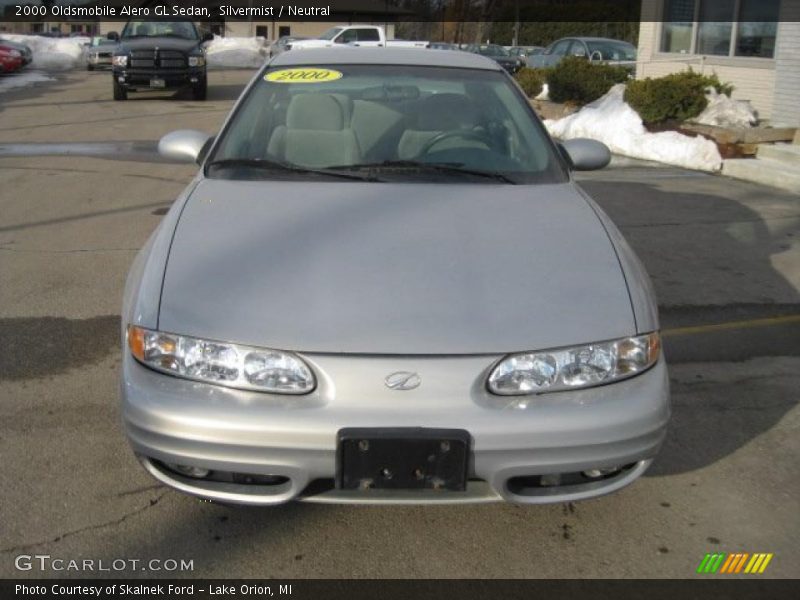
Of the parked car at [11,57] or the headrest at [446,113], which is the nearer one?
the headrest at [446,113]

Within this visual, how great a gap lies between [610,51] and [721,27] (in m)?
7.05

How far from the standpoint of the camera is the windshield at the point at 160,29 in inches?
850

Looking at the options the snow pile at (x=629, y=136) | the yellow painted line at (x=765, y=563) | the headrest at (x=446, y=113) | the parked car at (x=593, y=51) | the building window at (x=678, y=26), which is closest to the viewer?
the yellow painted line at (x=765, y=563)

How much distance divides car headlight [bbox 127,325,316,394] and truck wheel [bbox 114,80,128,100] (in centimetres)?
1874

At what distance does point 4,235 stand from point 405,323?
5.65m

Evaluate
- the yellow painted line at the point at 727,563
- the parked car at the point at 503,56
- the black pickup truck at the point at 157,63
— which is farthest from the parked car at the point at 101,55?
the yellow painted line at the point at 727,563

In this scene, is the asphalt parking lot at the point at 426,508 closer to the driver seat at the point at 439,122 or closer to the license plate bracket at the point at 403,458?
the license plate bracket at the point at 403,458

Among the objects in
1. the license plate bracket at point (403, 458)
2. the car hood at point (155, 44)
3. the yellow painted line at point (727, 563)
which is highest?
the car hood at point (155, 44)

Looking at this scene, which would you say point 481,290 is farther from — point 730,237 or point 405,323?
point 730,237

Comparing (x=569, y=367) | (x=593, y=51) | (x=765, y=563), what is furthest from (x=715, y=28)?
(x=569, y=367)

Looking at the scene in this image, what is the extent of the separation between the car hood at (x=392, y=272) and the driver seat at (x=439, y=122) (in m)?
0.48

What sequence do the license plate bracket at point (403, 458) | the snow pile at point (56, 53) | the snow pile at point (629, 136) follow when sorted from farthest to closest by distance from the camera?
1. the snow pile at point (56, 53)
2. the snow pile at point (629, 136)
3. the license plate bracket at point (403, 458)

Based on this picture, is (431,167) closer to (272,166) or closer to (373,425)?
(272,166)

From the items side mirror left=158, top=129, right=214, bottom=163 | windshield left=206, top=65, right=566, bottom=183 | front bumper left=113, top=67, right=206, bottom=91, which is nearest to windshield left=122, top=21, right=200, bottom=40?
front bumper left=113, top=67, right=206, bottom=91
